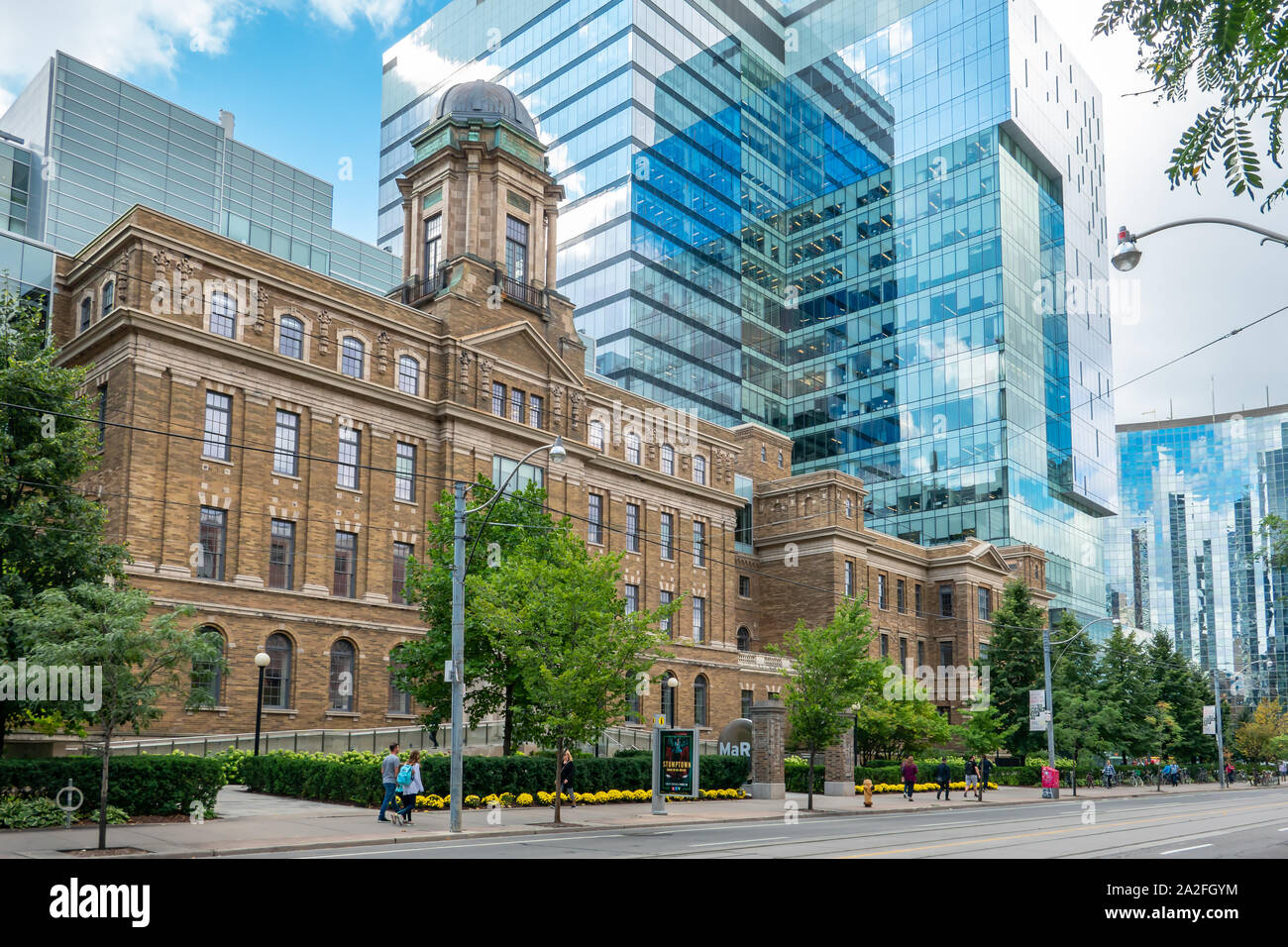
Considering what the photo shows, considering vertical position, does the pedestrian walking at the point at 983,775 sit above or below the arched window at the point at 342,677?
below

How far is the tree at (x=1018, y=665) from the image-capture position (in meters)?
64.9

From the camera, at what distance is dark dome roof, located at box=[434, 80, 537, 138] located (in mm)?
52656

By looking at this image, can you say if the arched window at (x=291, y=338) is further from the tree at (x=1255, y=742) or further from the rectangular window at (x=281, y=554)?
the tree at (x=1255, y=742)

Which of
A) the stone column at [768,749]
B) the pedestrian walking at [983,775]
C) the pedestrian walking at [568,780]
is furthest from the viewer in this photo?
the pedestrian walking at [983,775]

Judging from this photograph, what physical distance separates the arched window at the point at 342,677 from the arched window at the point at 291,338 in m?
11.3

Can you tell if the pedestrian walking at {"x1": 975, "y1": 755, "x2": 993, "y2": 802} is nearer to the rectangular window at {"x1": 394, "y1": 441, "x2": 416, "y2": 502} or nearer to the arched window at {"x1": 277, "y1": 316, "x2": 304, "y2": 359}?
the rectangular window at {"x1": 394, "y1": 441, "x2": 416, "y2": 502}

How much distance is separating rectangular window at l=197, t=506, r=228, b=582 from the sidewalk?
27.4 ft

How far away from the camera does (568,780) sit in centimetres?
3222

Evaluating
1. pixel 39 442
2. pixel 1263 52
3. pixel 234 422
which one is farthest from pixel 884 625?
pixel 1263 52

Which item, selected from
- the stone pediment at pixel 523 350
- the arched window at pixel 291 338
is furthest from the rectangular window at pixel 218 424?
the stone pediment at pixel 523 350

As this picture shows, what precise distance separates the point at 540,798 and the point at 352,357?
20.4 meters

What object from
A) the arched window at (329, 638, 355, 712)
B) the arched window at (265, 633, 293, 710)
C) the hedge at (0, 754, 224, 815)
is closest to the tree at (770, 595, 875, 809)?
the arched window at (329, 638, 355, 712)

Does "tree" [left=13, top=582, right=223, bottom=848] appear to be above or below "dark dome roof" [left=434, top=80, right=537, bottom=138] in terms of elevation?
below

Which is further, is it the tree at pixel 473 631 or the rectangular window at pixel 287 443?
the rectangular window at pixel 287 443
